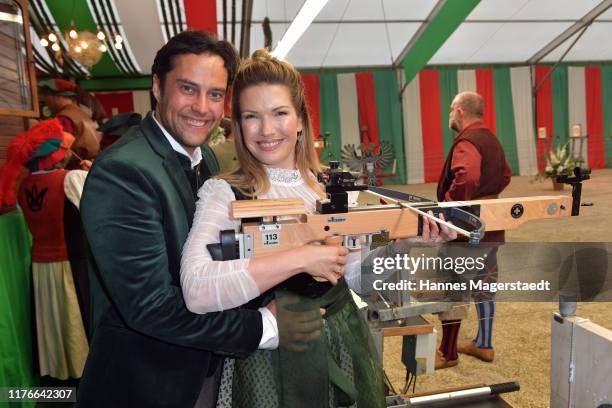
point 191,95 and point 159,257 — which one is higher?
point 191,95

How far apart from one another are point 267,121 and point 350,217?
327mm

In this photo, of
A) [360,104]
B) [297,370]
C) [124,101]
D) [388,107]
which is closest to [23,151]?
[297,370]

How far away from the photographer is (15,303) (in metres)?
2.37

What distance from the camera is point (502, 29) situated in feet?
29.6

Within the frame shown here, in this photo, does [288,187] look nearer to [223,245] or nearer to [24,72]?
[223,245]

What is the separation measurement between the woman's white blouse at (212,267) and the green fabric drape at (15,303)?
1.76 meters

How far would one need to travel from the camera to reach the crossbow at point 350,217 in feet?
2.86

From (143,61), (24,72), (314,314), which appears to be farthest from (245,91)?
(143,61)

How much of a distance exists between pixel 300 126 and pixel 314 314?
531 mm

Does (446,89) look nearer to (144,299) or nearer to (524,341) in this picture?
(524,341)

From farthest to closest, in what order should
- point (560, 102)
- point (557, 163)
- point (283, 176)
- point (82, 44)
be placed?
point (560, 102)
point (82, 44)
point (557, 163)
point (283, 176)

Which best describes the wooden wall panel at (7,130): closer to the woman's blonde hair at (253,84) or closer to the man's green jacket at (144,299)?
the man's green jacket at (144,299)

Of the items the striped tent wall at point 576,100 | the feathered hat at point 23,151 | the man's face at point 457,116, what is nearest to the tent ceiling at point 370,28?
the striped tent wall at point 576,100

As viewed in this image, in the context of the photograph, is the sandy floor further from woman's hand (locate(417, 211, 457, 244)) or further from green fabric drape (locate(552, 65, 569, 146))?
green fabric drape (locate(552, 65, 569, 146))
